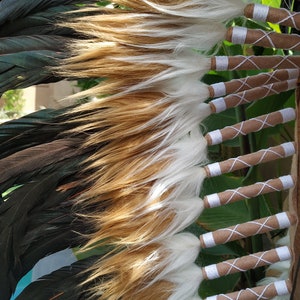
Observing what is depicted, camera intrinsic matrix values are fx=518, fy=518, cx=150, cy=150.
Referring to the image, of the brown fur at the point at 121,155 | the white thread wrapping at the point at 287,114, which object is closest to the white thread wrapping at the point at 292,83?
the white thread wrapping at the point at 287,114

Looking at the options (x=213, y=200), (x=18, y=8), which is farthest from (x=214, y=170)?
(x=18, y=8)

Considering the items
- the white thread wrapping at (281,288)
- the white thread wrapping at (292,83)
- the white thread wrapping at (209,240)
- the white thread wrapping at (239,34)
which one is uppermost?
the white thread wrapping at (239,34)

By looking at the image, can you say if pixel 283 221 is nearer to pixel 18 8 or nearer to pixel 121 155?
pixel 121 155

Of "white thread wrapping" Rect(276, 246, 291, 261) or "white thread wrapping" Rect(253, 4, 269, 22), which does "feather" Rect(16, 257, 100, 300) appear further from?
"white thread wrapping" Rect(253, 4, 269, 22)

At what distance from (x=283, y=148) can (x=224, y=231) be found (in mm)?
105

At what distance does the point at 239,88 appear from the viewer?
0.54 metres

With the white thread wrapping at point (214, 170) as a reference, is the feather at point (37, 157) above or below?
above

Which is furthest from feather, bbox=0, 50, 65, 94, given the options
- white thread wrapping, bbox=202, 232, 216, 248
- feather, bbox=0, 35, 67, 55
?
white thread wrapping, bbox=202, 232, 216, 248

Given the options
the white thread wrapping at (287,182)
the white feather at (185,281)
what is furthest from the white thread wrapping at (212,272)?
the white thread wrapping at (287,182)

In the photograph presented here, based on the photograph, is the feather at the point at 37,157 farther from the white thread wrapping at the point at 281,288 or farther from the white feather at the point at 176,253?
the white thread wrapping at the point at 281,288

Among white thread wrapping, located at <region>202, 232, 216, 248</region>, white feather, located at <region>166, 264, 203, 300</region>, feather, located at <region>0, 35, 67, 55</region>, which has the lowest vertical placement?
white feather, located at <region>166, 264, 203, 300</region>

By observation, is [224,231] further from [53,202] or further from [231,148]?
[231,148]

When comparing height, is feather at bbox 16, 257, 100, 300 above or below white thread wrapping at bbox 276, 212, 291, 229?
below

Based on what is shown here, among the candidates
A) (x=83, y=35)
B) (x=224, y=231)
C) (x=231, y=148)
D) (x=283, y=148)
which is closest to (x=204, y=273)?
(x=224, y=231)
